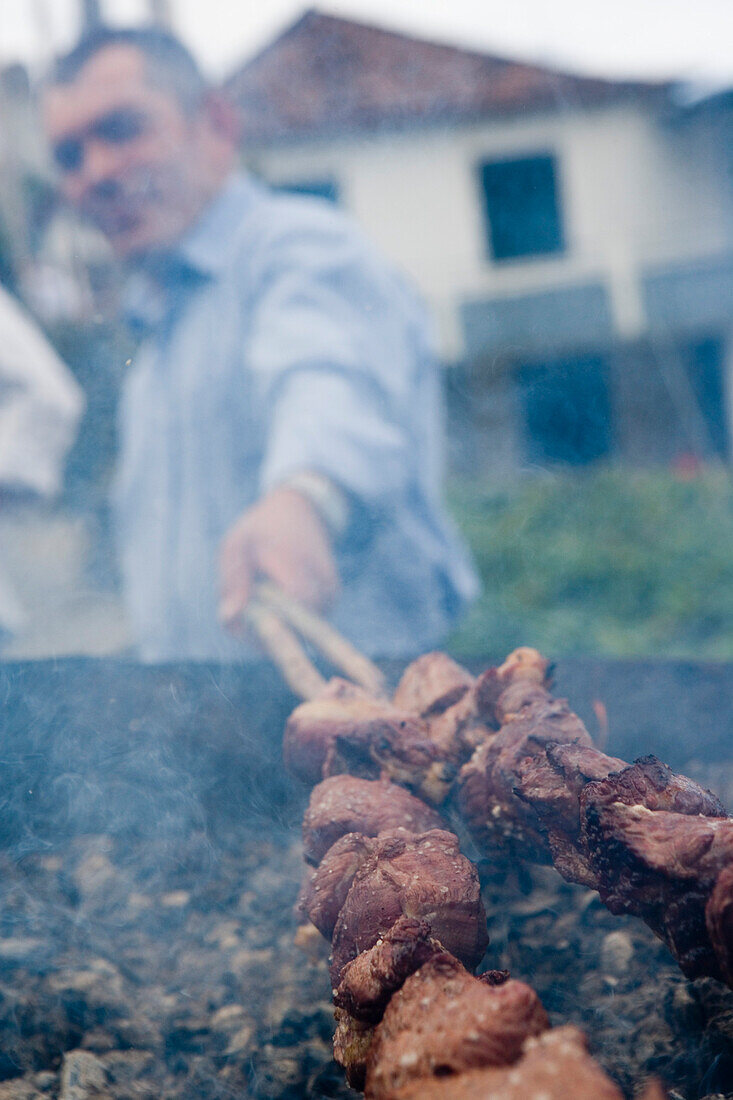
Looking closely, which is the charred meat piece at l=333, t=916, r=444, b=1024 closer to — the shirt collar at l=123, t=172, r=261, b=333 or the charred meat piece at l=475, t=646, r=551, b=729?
the charred meat piece at l=475, t=646, r=551, b=729

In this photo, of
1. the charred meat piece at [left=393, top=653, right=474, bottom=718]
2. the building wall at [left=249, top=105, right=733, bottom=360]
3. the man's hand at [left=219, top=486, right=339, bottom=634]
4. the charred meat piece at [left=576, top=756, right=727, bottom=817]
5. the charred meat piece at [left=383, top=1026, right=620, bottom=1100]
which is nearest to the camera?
the charred meat piece at [left=383, top=1026, right=620, bottom=1100]

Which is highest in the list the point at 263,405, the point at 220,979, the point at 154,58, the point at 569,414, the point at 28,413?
the point at 154,58

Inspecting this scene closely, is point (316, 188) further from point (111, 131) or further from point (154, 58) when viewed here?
point (111, 131)

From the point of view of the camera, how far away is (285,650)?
183cm

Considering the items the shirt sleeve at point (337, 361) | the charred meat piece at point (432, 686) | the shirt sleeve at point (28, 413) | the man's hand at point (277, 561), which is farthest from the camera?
the shirt sleeve at point (28, 413)

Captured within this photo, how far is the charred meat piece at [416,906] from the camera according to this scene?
1067mm

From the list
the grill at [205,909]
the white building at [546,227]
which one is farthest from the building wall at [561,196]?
the grill at [205,909]

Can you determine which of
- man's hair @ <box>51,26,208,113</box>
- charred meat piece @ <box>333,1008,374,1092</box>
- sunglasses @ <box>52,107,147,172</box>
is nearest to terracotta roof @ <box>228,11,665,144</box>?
man's hair @ <box>51,26,208,113</box>

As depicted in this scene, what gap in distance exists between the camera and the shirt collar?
352cm

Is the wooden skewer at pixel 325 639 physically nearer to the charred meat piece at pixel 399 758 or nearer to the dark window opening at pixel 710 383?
the charred meat piece at pixel 399 758

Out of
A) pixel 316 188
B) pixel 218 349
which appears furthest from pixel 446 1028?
pixel 316 188

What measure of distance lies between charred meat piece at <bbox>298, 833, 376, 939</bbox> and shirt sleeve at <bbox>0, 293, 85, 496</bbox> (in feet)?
8.71

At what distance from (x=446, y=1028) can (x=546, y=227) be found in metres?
14.2

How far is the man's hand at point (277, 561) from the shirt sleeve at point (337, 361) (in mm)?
313
